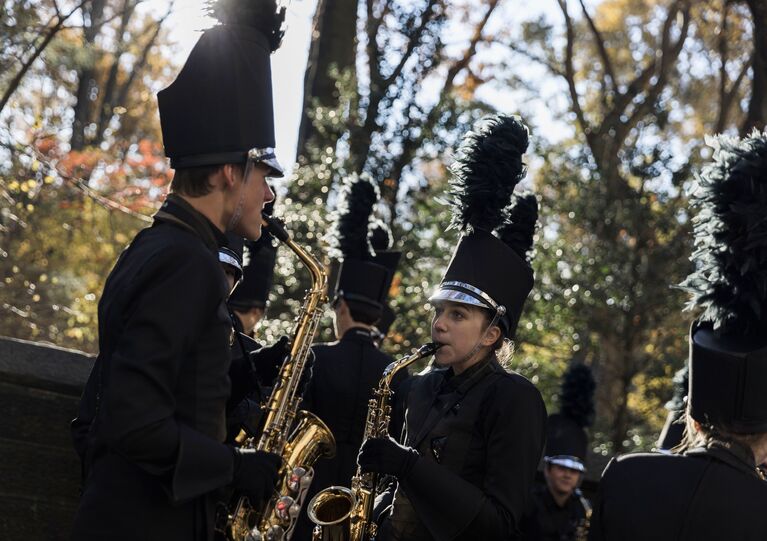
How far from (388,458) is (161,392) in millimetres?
1558

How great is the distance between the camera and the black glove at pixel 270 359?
480cm

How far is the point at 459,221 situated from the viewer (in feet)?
18.6

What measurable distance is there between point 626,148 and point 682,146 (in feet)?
49.6

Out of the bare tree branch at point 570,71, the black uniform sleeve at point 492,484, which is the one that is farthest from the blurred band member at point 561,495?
the bare tree branch at point 570,71

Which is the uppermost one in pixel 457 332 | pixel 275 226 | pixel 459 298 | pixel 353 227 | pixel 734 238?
pixel 734 238

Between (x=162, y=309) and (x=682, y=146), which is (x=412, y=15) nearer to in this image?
(x=162, y=309)

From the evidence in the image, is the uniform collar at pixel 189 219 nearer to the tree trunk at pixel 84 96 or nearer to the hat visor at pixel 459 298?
the hat visor at pixel 459 298

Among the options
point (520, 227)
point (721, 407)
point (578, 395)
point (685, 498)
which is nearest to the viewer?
point (685, 498)

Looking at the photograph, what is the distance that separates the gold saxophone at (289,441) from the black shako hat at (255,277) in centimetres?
243

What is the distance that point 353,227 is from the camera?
8.36 metres

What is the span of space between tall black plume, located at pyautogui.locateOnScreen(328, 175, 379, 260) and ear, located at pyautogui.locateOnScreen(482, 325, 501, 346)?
9.51ft

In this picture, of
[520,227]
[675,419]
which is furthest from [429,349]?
[675,419]

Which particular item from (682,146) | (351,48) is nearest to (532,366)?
(351,48)

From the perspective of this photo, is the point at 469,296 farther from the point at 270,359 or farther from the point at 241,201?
the point at 241,201
